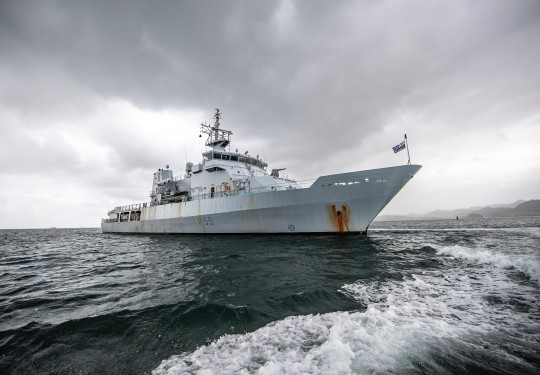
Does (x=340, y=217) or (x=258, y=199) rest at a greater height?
(x=258, y=199)

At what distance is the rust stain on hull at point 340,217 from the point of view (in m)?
13.0

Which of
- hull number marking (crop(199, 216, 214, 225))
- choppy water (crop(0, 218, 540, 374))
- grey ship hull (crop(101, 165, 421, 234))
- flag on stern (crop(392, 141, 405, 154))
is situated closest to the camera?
choppy water (crop(0, 218, 540, 374))

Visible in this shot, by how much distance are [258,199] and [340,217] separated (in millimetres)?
5447

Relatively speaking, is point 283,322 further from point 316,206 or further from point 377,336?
point 316,206

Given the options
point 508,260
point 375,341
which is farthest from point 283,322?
point 508,260

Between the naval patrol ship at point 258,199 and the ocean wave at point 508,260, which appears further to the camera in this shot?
the naval patrol ship at point 258,199

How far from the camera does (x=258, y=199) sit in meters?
14.7

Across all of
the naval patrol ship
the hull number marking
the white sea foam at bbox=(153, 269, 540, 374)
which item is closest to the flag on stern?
the naval patrol ship

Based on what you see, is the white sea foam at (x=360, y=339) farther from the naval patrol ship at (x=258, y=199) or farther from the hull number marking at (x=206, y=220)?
the hull number marking at (x=206, y=220)

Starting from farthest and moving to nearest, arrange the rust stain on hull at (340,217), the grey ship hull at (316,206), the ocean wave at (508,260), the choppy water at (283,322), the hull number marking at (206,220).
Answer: the hull number marking at (206,220)
the rust stain on hull at (340,217)
the grey ship hull at (316,206)
the ocean wave at (508,260)
the choppy water at (283,322)

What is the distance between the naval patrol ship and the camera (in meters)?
12.3

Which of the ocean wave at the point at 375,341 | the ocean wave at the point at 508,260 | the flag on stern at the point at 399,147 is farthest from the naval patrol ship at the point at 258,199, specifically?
the ocean wave at the point at 375,341

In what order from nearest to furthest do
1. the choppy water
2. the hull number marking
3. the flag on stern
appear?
1. the choppy water
2. the flag on stern
3. the hull number marking

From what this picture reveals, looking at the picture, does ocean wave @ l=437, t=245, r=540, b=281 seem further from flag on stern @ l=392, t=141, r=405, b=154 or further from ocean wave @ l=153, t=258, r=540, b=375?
flag on stern @ l=392, t=141, r=405, b=154
